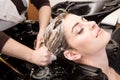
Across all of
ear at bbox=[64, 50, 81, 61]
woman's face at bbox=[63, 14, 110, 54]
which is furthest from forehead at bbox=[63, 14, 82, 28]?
ear at bbox=[64, 50, 81, 61]

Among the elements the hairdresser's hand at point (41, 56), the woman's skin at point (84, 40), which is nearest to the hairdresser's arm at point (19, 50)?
the hairdresser's hand at point (41, 56)

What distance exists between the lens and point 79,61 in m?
1.12

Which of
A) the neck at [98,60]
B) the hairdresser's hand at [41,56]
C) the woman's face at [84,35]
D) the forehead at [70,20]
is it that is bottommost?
the neck at [98,60]

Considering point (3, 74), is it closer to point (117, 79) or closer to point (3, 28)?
point (3, 28)

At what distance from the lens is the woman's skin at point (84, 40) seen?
1.03 meters

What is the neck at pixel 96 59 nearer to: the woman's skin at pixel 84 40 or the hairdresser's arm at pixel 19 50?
the woman's skin at pixel 84 40

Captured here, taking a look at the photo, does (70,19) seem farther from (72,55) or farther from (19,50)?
(19,50)

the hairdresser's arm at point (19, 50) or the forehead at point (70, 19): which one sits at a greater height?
the forehead at point (70, 19)

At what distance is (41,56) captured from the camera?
43.4 inches

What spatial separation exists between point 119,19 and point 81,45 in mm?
919

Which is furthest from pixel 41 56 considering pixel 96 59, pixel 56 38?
pixel 96 59

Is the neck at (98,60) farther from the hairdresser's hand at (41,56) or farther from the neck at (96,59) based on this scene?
the hairdresser's hand at (41,56)

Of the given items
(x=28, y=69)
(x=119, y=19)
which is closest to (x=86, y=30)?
(x=28, y=69)

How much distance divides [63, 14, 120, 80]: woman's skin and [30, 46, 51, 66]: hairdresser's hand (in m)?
0.09
